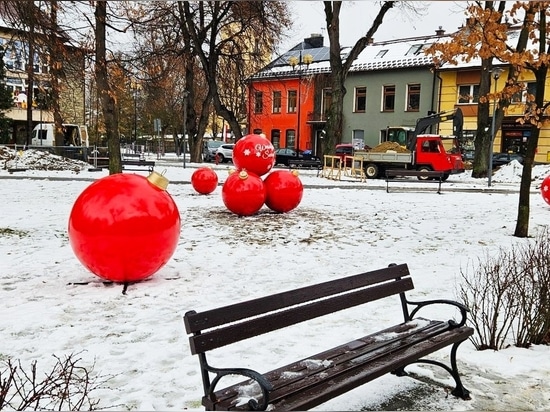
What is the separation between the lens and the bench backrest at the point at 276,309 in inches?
121

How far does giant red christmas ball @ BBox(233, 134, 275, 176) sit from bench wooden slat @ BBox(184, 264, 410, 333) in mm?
8438

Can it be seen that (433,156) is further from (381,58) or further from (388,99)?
(381,58)

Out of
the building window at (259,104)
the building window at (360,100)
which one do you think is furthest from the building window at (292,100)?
the building window at (360,100)

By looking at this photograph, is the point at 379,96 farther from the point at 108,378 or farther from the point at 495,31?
the point at 108,378

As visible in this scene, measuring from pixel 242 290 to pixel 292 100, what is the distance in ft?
137

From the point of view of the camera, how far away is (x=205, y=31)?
1152 inches

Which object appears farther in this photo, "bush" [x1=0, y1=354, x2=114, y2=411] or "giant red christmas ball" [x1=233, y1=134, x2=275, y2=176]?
"giant red christmas ball" [x1=233, y1=134, x2=275, y2=176]

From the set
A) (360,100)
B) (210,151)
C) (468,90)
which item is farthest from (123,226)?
(210,151)

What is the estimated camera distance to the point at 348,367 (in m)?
3.42

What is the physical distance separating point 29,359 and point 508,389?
3773mm

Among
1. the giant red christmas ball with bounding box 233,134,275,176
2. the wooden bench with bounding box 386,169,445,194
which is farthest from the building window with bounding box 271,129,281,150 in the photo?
the giant red christmas ball with bounding box 233,134,275,176

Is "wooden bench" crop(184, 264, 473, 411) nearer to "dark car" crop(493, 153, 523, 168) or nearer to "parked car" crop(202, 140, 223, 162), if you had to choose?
"dark car" crop(493, 153, 523, 168)

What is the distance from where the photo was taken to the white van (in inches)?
1443

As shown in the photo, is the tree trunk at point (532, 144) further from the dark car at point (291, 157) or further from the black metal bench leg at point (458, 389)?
the dark car at point (291, 157)
